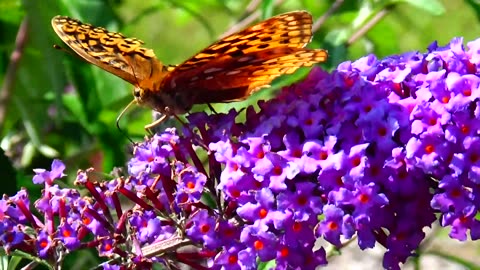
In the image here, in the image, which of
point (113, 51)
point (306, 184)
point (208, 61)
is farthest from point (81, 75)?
point (306, 184)

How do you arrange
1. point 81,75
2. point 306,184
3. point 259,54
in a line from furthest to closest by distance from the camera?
point 81,75 → point 259,54 → point 306,184

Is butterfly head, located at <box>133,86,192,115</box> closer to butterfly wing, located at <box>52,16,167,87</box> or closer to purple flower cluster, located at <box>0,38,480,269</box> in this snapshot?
butterfly wing, located at <box>52,16,167,87</box>

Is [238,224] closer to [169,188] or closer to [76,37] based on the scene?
[169,188]

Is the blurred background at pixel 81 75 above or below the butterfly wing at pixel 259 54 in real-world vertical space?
below

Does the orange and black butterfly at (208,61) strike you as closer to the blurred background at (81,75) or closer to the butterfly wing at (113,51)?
the butterfly wing at (113,51)

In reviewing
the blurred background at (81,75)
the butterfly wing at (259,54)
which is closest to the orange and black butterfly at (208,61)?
the butterfly wing at (259,54)

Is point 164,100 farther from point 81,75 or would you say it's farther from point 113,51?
point 81,75

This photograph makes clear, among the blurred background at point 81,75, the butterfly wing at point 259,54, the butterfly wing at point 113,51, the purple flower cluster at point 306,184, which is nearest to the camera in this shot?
the purple flower cluster at point 306,184
